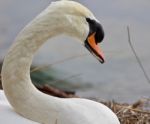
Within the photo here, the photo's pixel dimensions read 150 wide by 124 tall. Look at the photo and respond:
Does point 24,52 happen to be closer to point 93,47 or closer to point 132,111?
point 93,47

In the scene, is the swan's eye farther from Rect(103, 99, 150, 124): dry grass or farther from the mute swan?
Rect(103, 99, 150, 124): dry grass

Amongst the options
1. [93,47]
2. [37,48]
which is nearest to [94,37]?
[93,47]

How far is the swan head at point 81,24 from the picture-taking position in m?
1.94

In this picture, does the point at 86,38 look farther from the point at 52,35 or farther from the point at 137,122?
the point at 137,122

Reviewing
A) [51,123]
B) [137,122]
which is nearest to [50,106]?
[51,123]

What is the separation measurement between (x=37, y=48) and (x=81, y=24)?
0.17 m

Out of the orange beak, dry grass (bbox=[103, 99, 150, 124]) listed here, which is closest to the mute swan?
the orange beak

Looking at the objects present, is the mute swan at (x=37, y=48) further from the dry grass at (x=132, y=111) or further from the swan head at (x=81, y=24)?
the dry grass at (x=132, y=111)

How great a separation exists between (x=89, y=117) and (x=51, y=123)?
5.5 inches

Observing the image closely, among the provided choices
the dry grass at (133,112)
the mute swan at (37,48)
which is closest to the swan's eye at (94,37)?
the mute swan at (37,48)

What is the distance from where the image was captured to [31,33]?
194 cm

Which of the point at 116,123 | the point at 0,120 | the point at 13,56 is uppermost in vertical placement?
the point at 13,56

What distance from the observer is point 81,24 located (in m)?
1.97

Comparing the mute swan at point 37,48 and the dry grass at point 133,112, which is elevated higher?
the mute swan at point 37,48
